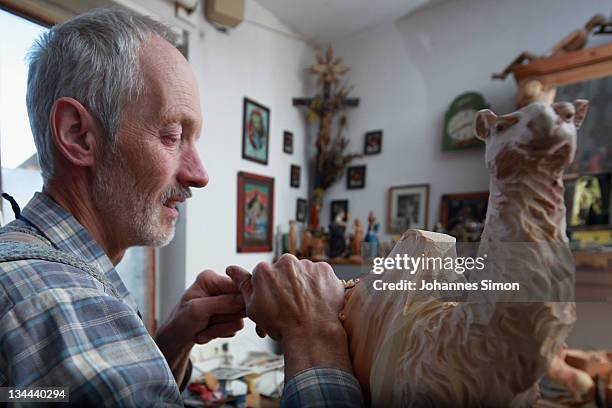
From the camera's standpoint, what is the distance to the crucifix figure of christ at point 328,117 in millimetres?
2521

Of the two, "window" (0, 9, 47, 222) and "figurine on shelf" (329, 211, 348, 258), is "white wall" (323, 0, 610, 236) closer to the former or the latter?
"figurine on shelf" (329, 211, 348, 258)

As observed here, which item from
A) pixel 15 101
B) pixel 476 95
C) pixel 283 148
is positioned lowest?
pixel 15 101

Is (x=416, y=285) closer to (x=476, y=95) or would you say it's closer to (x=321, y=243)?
(x=321, y=243)

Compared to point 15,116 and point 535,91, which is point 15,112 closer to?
point 15,116

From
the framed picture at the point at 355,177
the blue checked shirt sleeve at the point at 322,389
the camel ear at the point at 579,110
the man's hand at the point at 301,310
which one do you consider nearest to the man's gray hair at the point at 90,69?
the man's hand at the point at 301,310

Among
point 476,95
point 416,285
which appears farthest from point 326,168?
point 416,285

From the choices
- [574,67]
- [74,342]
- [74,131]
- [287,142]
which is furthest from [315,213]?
[74,342]

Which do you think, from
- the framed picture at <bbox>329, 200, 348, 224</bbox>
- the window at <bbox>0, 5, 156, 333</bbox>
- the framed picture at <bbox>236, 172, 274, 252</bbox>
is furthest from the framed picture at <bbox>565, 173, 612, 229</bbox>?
the window at <bbox>0, 5, 156, 333</bbox>

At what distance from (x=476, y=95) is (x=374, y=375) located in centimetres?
205

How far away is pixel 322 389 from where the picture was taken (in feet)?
1.29

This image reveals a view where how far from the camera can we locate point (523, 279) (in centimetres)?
29

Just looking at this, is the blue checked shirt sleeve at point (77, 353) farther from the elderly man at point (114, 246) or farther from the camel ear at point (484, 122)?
the camel ear at point (484, 122)

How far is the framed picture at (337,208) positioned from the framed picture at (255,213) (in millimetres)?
475

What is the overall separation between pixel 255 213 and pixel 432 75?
4.73 feet
